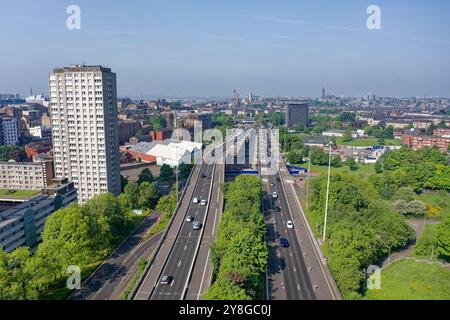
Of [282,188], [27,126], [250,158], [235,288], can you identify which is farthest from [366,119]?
[235,288]

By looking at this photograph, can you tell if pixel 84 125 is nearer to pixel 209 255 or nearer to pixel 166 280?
pixel 209 255

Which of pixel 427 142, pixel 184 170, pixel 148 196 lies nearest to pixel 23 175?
pixel 148 196

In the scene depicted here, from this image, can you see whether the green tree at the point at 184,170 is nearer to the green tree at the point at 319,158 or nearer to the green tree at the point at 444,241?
the green tree at the point at 319,158

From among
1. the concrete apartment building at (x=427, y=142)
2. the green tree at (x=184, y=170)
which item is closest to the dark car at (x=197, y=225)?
the green tree at (x=184, y=170)

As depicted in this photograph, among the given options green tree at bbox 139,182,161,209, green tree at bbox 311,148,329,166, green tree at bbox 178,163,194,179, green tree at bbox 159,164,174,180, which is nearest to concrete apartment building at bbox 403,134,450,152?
green tree at bbox 311,148,329,166

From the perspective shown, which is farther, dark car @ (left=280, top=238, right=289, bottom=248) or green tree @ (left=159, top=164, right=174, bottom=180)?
green tree @ (left=159, top=164, right=174, bottom=180)

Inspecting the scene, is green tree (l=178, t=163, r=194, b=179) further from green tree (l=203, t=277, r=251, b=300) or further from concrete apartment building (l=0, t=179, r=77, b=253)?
green tree (l=203, t=277, r=251, b=300)

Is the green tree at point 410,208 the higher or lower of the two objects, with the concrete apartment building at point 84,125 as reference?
lower
